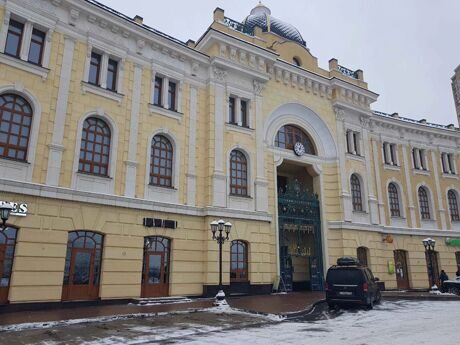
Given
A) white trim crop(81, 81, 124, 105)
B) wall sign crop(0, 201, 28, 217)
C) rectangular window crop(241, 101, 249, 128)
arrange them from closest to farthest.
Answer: wall sign crop(0, 201, 28, 217) < white trim crop(81, 81, 124, 105) < rectangular window crop(241, 101, 249, 128)

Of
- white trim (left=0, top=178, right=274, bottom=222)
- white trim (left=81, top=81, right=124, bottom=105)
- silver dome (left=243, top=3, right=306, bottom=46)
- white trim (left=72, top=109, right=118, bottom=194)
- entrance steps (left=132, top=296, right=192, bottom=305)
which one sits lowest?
entrance steps (left=132, top=296, right=192, bottom=305)

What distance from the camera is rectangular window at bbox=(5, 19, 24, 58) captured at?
14750 millimetres

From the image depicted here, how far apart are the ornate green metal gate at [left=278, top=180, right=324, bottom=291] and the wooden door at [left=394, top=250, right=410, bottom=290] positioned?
23.7 ft

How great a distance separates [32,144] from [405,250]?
2480 centimetres

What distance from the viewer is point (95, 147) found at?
53.4 feet

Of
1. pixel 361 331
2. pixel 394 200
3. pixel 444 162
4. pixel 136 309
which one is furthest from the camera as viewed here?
pixel 444 162

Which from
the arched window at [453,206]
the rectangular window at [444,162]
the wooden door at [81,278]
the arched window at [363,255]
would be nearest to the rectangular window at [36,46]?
the wooden door at [81,278]

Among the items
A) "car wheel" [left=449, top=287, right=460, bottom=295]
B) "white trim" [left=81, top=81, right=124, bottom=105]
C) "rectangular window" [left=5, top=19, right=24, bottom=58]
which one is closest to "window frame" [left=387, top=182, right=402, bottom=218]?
"car wheel" [left=449, top=287, right=460, bottom=295]

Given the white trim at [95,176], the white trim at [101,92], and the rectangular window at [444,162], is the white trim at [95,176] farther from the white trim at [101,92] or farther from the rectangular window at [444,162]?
the rectangular window at [444,162]

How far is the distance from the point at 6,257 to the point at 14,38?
28.6 feet

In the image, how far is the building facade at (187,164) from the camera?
14.4 m

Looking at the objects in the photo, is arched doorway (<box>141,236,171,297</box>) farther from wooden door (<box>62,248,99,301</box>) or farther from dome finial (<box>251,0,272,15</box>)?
dome finial (<box>251,0,272,15</box>)

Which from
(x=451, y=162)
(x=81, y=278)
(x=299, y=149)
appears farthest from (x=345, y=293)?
(x=451, y=162)

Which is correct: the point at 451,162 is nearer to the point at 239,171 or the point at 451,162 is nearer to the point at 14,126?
the point at 239,171
